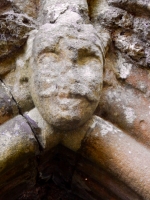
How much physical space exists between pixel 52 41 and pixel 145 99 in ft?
1.55

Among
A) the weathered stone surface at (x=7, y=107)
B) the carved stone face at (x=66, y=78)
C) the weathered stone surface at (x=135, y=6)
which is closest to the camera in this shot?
the carved stone face at (x=66, y=78)

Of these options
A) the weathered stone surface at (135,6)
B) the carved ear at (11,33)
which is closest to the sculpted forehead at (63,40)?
A: the carved ear at (11,33)

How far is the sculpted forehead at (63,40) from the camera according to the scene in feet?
3.81

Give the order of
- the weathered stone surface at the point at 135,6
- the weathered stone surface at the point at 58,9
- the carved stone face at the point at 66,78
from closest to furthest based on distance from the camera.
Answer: the carved stone face at the point at 66,78 → the weathered stone surface at the point at 58,9 → the weathered stone surface at the point at 135,6

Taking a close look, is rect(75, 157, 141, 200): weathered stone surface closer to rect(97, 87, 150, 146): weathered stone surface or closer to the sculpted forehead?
rect(97, 87, 150, 146): weathered stone surface

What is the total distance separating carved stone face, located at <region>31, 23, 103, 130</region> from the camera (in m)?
1.08

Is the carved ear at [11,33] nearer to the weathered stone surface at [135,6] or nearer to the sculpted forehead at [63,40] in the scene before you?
the sculpted forehead at [63,40]

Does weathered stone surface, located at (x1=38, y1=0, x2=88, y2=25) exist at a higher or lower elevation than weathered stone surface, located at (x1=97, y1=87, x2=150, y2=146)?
higher

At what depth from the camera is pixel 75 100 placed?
109 centimetres

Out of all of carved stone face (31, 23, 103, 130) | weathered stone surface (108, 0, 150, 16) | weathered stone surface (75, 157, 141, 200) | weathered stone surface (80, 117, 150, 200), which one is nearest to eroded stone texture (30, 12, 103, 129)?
carved stone face (31, 23, 103, 130)

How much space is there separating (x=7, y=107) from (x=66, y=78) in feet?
0.89

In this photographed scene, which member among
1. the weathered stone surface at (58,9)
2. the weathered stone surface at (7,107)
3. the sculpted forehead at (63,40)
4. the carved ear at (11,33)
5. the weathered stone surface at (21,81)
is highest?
the sculpted forehead at (63,40)

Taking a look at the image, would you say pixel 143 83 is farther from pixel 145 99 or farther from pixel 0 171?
pixel 0 171

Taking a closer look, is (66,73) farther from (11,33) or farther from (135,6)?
(135,6)
